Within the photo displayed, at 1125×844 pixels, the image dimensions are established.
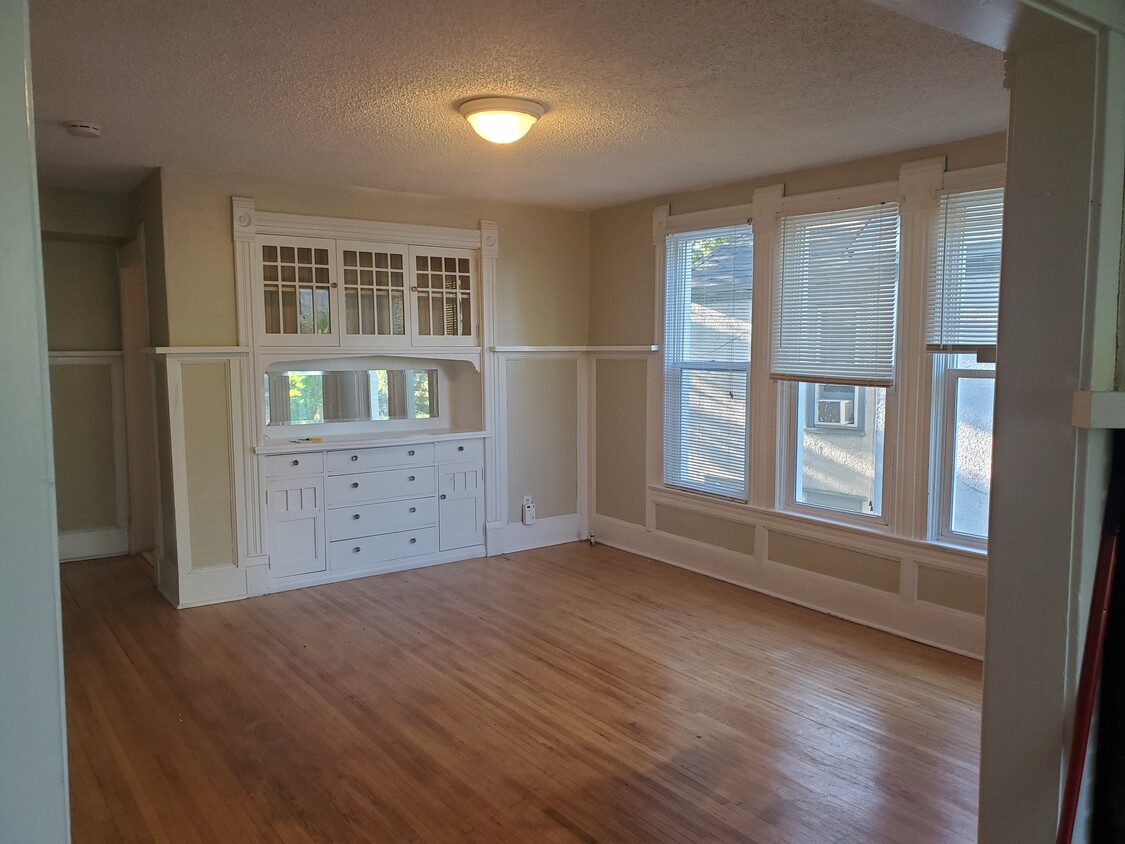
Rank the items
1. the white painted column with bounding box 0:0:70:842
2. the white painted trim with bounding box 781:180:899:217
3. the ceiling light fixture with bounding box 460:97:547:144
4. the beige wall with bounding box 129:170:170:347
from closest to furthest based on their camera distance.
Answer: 1. the white painted column with bounding box 0:0:70:842
2. the ceiling light fixture with bounding box 460:97:547:144
3. the white painted trim with bounding box 781:180:899:217
4. the beige wall with bounding box 129:170:170:347

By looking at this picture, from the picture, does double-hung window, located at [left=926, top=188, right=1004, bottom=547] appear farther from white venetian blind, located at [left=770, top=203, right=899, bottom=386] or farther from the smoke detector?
the smoke detector

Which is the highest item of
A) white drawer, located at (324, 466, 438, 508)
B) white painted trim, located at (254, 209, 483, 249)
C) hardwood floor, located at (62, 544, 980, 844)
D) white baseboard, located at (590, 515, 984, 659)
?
white painted trim, located at (254, 209, 483, 249)

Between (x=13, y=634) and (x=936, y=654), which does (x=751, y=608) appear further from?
(x=13, y=634)

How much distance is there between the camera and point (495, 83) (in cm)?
308

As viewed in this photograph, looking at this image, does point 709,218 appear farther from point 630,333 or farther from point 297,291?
point 297,291

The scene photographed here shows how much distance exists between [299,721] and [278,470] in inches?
81.0

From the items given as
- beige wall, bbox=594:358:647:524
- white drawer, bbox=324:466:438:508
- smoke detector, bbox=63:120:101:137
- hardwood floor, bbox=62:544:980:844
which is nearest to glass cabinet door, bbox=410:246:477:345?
white drawer, bbox=324:466:438:508

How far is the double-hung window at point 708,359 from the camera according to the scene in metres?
5.14

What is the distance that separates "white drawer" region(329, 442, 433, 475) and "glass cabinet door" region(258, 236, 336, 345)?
0.75 m

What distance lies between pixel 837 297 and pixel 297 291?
10.9 feet

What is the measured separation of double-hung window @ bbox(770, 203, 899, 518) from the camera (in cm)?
432

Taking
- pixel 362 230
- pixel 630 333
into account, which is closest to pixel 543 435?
pixel 630 333

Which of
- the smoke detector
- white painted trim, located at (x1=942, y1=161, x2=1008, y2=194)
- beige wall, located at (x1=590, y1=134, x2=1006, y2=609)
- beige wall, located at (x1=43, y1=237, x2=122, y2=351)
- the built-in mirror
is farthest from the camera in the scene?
beige wall, located at (x1=43, y1=237, x2=122, y2=351)

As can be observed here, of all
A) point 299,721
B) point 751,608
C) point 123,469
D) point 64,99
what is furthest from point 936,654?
point 123,469
